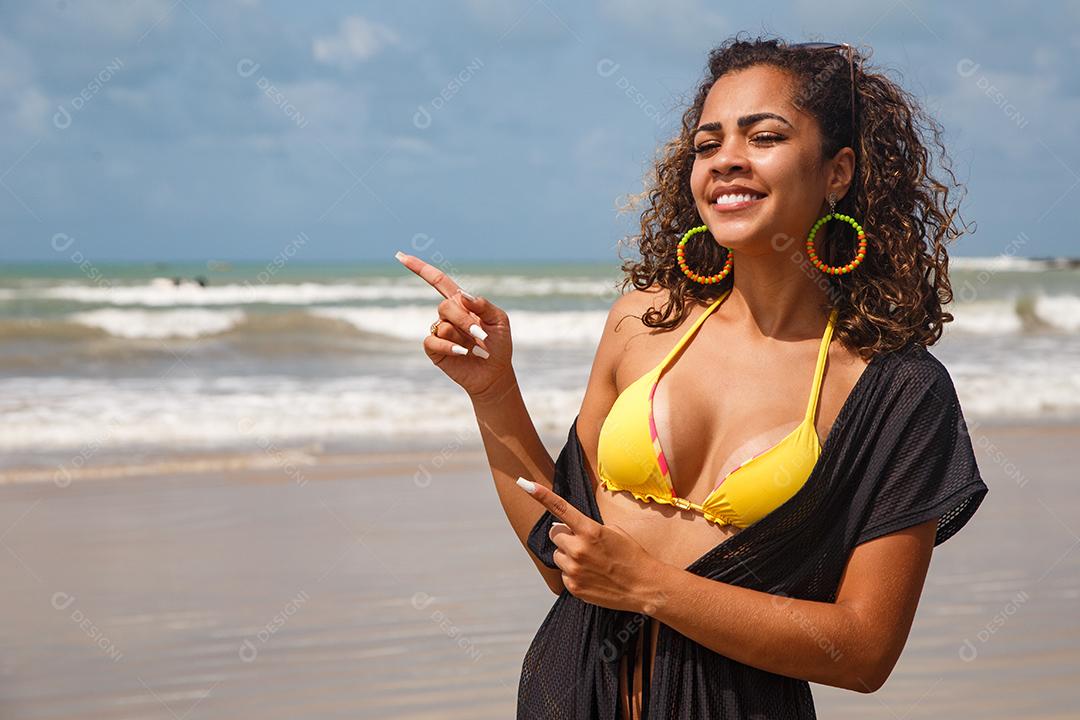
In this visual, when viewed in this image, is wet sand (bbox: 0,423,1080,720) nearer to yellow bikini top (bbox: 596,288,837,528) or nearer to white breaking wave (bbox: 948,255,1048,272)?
yellow bikini top (bbox: 596,288,837,528)

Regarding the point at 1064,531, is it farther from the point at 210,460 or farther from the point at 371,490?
the point at 210,460

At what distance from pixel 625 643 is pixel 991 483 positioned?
6.15 m

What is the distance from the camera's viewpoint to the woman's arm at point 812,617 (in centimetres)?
166

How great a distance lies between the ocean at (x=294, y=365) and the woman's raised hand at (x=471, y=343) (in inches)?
13.3

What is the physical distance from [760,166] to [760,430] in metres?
0.39

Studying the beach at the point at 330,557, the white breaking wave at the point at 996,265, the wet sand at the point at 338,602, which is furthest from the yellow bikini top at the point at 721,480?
the white breaking wave at the point at 996,265

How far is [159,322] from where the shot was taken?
19984mm

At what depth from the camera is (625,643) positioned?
6.00 feet

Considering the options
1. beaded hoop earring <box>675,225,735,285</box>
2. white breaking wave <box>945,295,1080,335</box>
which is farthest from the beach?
white breaking wave <box>945,295,1080,335</box>

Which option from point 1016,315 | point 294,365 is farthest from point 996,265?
point 294,365

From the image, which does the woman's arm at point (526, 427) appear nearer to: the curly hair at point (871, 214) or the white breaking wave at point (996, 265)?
the curly hair at point (871, 214)

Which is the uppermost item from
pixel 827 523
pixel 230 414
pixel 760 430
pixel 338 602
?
pixel 230 414

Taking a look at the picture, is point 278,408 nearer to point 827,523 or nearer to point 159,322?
point 827,523

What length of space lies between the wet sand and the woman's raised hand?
2.42 m
